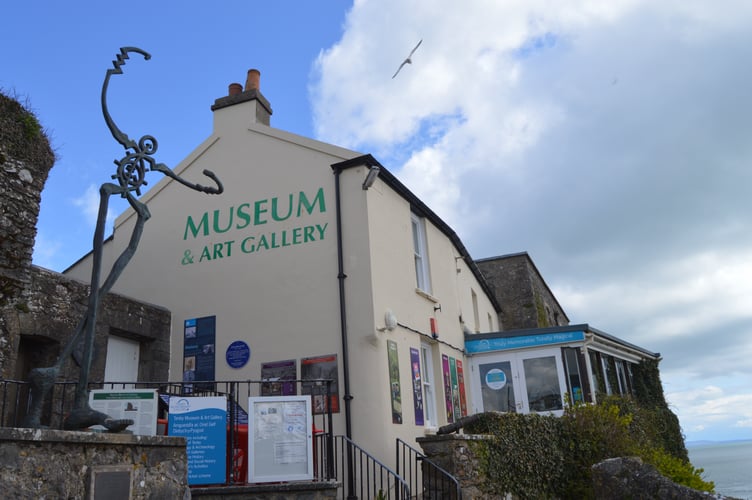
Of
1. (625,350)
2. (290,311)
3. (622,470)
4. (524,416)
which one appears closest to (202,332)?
(290,311)

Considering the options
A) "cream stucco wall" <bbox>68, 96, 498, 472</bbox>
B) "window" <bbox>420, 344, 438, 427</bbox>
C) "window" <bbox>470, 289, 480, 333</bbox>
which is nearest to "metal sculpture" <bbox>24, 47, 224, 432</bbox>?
"cream stucco wall" <bbox>68, 96, 498, 472</bbox>

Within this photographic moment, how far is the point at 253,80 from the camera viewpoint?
13422 mm

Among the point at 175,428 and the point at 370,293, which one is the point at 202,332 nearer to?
the point at 370,293

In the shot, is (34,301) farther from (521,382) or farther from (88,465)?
(521,382)

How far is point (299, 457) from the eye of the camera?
6.93 m

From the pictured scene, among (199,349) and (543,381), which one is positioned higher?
(199,349)

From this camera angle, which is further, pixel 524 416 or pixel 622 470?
pixel 524 416

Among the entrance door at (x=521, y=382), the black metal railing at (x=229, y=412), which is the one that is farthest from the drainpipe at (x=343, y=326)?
the entrance door at (x=521, y=382)

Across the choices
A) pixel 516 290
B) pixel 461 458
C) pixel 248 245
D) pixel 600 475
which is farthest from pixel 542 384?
pixel 516 290

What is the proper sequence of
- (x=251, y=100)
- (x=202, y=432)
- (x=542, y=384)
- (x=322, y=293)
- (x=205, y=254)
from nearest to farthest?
1. (x=202, y=432)
2. (x=322, y=293)
3. (x=205, y=254)
4. (x=251, y=100)
5. (x=542, y=384)

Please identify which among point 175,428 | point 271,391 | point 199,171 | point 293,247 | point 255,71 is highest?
point 255,71

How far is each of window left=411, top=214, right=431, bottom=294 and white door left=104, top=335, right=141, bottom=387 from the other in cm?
554

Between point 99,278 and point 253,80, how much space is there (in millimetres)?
8754

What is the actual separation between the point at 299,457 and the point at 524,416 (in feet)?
15.4
